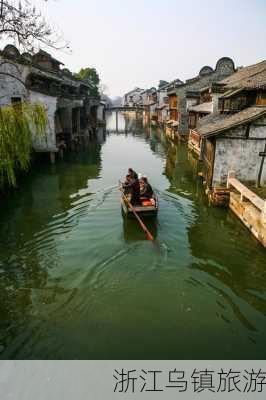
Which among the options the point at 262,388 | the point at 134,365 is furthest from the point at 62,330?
the point at 262,388

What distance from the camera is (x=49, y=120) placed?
81.9 feet

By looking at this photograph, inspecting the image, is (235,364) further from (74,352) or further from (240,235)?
(240,235)

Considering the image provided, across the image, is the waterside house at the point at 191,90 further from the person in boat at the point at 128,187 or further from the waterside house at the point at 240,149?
the person in boat at the point at 128,187

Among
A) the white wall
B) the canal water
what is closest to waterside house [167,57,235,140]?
the white wall

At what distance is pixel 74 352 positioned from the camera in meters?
6.78

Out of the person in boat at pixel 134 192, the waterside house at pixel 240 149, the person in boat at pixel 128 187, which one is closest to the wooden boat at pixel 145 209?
the person in boat at pixel 134 192

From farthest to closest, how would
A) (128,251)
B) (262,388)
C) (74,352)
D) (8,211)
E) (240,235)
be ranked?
(8,211) < (240,235) < (128,251) < (74,352) < (262,388)

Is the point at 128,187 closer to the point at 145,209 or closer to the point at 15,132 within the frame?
the point at 145,209

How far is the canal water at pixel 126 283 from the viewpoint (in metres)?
7.01

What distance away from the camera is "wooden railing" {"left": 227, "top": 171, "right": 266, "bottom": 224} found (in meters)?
11.1

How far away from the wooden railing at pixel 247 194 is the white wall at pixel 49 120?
15567mm

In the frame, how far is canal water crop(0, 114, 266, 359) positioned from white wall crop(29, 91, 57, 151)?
9397 millimetres

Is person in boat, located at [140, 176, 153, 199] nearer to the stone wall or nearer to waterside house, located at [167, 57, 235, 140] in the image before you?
the stone wall

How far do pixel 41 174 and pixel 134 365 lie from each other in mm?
19682
